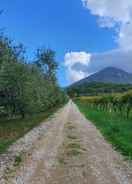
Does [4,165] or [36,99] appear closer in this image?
Result: [4,165]

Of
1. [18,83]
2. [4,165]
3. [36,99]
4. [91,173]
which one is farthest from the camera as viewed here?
[36,99]

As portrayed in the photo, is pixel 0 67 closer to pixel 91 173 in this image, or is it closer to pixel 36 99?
pixel 91 173

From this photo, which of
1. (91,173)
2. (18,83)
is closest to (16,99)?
(18,83)

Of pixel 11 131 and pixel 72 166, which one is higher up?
pixel 72 166

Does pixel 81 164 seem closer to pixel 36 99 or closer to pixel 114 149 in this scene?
pixel 114 149

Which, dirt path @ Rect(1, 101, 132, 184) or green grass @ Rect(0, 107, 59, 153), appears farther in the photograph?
green grass @ Rect(0, 107, 59, 153)

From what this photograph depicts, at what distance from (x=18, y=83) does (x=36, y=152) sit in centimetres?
2112

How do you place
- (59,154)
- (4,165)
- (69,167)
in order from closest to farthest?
(69,167) < (4,165) < (59,154)

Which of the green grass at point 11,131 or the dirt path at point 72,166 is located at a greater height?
the dirt path at point 72,166

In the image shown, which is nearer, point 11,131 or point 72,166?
point 72,166

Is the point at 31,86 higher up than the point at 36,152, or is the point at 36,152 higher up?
the point at 31,86

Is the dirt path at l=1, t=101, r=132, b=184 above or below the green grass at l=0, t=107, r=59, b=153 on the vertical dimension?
above

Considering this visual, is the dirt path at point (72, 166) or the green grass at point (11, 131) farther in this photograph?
the green grass at point (11, 131)

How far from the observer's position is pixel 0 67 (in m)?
19.1
